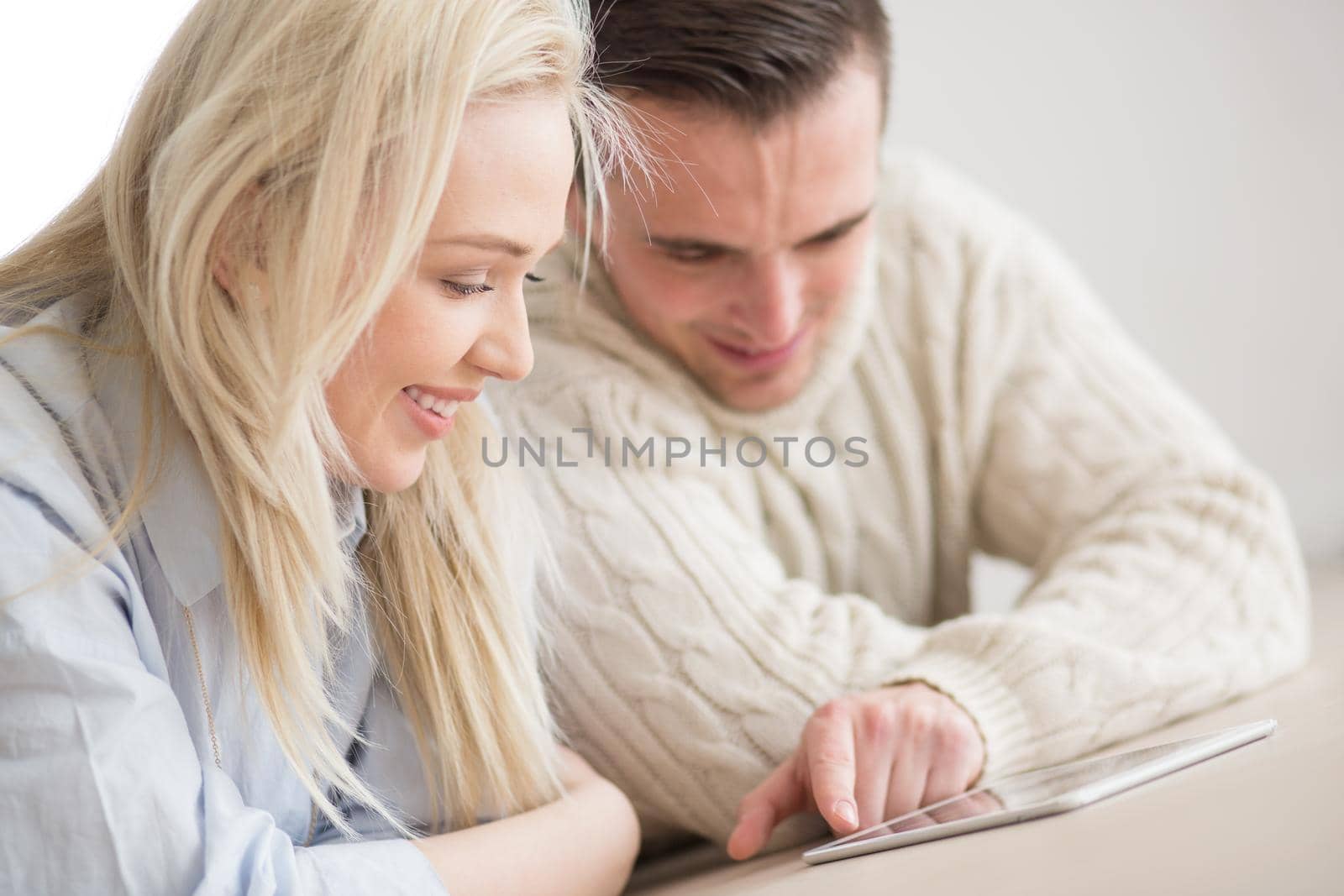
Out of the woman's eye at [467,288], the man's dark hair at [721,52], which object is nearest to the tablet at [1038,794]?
the woman's eye at [467,288]

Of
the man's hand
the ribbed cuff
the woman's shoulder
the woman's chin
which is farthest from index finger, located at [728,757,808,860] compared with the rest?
the woman's shoulder

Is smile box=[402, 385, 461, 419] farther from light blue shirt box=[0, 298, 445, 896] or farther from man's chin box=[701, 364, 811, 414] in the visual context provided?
man's chin box=[701, 364, 811, 414]

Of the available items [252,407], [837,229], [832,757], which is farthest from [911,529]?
[252,407]

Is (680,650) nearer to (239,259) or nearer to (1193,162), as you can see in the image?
(239,259)

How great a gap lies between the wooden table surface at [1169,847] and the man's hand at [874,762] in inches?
1.4

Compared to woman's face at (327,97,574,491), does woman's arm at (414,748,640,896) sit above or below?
below

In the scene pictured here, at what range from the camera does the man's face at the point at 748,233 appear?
993 mm

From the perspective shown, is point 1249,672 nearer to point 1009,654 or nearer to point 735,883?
point 1009,654

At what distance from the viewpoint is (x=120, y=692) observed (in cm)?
64

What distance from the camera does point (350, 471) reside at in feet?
2.53

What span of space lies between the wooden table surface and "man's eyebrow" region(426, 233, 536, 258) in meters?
0.40

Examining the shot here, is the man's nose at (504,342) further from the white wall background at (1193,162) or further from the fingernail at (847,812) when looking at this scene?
the white wall background at (1193,162)

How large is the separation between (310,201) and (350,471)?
0.18m

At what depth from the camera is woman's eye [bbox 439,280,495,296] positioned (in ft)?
2.38
